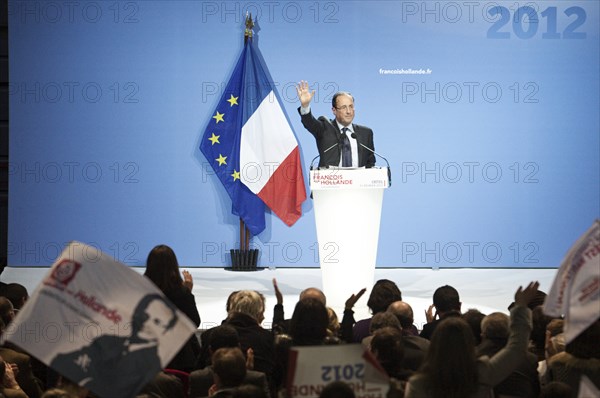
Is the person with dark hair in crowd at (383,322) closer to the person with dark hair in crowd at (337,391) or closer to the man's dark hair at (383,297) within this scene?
the man's dark hair at (383,297)

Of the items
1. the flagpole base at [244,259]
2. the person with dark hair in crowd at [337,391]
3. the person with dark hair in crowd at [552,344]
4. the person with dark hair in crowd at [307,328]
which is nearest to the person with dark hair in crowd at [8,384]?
the person with dark hair in crowd at [307,328]

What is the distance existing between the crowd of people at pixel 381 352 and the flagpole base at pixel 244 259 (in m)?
4.79

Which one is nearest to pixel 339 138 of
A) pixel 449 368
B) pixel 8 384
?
pixel 8 384

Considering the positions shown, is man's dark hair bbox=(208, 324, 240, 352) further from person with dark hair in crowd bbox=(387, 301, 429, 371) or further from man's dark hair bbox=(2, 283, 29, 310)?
man's dark hair bbox=(2, 283, 29, 310)

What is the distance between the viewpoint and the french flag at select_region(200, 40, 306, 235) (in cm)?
951

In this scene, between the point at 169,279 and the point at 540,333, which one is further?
the point at 169,279

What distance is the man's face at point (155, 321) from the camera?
112 inches

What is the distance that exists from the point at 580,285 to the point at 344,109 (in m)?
3.87

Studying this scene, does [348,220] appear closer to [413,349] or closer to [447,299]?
[447,299]

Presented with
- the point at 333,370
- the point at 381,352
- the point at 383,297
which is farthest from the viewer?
the point at 383,297

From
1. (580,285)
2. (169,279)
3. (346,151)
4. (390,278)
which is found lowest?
(390,278)

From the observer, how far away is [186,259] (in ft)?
32.1

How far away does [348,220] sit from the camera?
6477mm

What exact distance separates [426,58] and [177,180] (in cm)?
286
